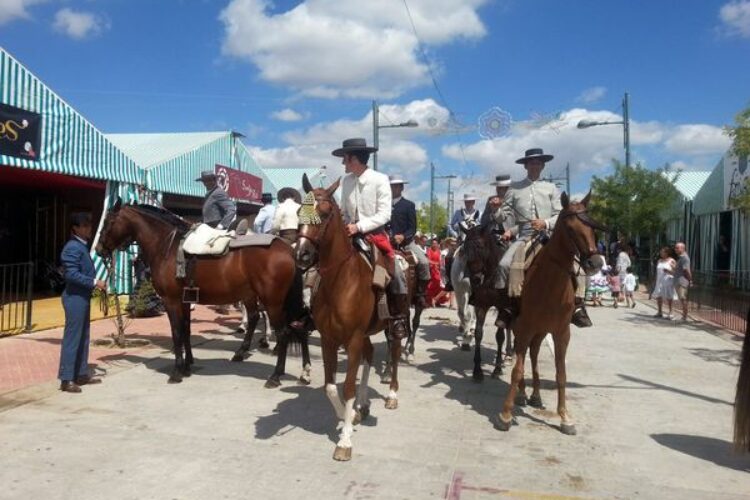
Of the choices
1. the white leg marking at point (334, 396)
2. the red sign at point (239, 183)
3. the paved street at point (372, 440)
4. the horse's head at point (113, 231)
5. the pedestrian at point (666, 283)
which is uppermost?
the red sign at point (239, 183)

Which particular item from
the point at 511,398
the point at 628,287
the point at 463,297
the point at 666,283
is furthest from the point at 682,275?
the point at 511,398

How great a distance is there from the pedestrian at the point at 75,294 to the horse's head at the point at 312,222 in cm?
315

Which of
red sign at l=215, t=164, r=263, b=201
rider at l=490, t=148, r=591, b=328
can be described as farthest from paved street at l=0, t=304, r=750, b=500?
red sign at l=215, t=164, r=263, b=201

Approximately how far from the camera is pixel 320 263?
457cm

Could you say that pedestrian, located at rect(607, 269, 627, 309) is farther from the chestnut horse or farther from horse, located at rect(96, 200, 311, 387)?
horse, located at rect(96, 200, 311, 387)

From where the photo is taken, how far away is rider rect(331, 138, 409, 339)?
513 cm

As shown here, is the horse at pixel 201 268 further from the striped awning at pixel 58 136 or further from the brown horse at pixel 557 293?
the striped awning at pixel 58 136

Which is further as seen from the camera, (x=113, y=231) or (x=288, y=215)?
(x=288, y=215)

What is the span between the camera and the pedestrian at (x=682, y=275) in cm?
1302

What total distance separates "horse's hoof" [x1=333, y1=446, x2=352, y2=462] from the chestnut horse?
1602mm

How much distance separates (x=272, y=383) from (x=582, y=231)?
3.94 metres

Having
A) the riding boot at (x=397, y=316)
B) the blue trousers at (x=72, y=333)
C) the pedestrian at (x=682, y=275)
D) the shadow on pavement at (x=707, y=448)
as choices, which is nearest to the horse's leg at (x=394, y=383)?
the riding boot at (x=397, y=316)

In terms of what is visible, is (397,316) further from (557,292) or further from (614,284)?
(614,284)

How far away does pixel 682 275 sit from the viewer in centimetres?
1320
